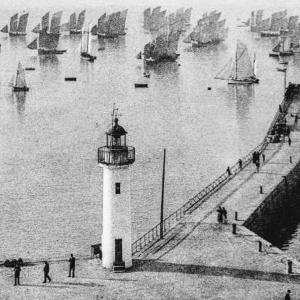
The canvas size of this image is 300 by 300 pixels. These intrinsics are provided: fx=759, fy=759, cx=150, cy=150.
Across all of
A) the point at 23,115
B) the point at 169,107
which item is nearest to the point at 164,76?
the point at 169,107

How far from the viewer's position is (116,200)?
31.7 meters

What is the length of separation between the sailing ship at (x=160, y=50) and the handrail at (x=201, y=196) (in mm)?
58201

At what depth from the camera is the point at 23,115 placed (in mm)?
86500

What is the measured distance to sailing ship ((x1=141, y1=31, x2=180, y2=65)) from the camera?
14225cm

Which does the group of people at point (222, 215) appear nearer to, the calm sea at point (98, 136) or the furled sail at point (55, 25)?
the calm sea at point (98, 136)

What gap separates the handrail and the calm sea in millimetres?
1588

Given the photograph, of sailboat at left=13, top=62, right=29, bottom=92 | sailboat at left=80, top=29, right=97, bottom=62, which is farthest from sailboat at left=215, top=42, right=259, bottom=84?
sailboat at left=80, top=29, right=97, bottom=62

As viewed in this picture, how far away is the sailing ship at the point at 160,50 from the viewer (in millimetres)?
142250

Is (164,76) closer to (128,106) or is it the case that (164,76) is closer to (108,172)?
(128,106)

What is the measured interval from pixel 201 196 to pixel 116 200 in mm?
18076

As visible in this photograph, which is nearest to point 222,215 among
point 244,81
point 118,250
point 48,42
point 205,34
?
point 118,250

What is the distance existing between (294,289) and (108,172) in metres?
8.88

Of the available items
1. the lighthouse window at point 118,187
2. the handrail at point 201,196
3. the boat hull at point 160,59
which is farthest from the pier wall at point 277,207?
the boat hull at point 160,59

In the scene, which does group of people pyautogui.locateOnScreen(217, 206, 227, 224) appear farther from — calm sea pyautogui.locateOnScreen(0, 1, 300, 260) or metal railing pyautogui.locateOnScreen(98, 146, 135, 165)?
metal railing pyautogui.locateOnScreen(98, 146, 135, 165)
